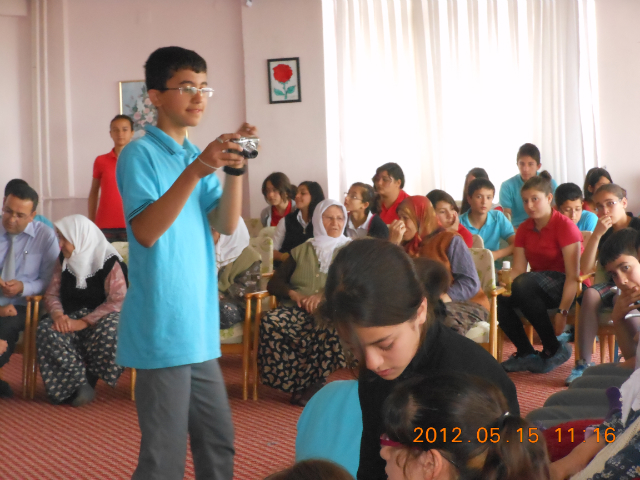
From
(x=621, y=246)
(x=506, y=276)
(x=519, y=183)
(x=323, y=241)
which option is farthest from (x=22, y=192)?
(x=519, y=183)

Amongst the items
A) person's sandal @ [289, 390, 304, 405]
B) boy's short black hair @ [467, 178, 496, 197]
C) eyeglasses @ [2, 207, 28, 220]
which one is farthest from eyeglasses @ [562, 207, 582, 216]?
eyeglasses @ [2, 207, 28, 220]

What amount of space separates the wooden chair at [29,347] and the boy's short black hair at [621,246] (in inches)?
Answer: 113

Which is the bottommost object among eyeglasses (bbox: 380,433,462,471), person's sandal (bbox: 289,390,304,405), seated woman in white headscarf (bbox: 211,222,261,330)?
person's sandal (bbox: 289,390,304,405)

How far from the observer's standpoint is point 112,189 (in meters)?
5.48

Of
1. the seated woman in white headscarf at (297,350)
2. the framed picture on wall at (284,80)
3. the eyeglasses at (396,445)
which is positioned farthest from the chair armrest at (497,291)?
the framed picture on wall at (284,80)

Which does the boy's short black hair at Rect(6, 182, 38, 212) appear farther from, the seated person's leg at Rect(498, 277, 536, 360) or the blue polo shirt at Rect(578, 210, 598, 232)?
the blue polo shirt at Rect(578, 210, 598, 232)

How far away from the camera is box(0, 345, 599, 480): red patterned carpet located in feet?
8.94

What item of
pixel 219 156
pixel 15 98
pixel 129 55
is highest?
pixel 129 55

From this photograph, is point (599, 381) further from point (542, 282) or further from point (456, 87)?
point (456, 87)

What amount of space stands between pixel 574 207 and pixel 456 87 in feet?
6.49

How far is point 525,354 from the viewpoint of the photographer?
3994 mm

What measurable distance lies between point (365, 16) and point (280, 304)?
331 centimetres

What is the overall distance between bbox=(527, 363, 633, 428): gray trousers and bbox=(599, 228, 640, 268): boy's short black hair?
738 mm

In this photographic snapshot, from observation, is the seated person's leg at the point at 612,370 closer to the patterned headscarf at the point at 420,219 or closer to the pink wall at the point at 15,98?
the patterned headscarf at the point at 420,219
